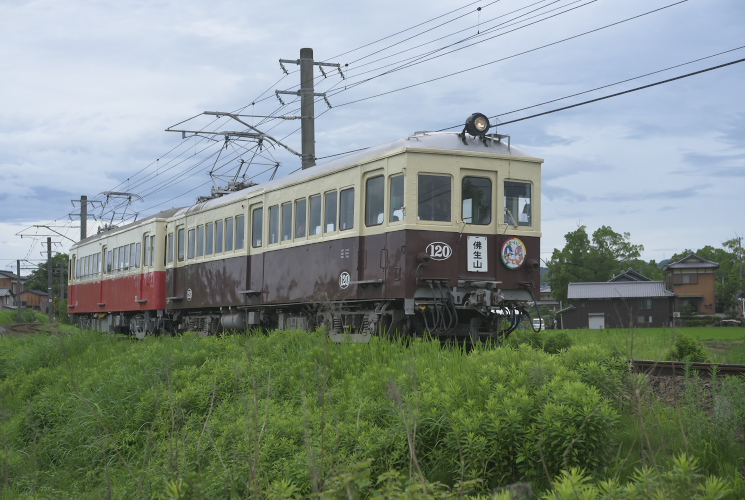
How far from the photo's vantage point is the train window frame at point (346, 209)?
1189 cm

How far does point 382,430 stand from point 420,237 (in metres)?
4.94

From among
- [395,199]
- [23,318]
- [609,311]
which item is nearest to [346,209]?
[395,199]

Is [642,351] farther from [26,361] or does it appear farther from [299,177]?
[26,361]

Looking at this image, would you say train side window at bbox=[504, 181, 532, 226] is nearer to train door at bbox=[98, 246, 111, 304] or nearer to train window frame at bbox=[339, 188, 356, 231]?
train window frame at bbox=[339, 188, 356, 231]

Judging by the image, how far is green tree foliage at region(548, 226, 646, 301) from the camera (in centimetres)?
6188

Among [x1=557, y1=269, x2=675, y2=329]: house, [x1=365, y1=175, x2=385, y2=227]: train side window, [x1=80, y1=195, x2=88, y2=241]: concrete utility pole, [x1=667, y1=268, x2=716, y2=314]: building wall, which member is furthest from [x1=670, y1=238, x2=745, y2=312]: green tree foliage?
[x1=365, y1=175, x2=385, y2=227]: train side window

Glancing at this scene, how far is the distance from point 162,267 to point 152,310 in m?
1.36

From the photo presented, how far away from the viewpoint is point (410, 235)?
10.8 meters

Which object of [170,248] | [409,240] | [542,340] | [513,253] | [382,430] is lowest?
[382,430]

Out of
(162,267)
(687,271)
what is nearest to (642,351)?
(162,267)

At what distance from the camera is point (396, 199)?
36.3 feet

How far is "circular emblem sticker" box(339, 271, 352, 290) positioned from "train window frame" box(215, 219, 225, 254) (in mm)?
5397

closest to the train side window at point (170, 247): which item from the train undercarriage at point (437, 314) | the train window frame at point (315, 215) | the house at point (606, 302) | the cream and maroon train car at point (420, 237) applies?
the cream and maroon train car at point (420, 237)

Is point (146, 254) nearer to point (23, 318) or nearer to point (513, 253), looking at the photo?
point (513, 253)
